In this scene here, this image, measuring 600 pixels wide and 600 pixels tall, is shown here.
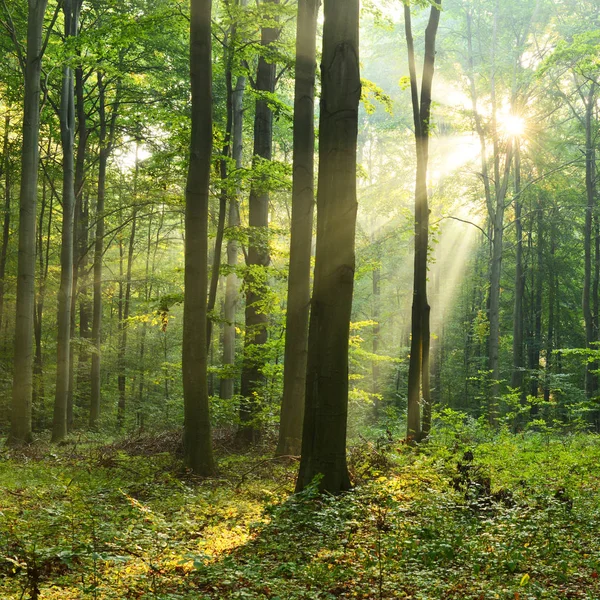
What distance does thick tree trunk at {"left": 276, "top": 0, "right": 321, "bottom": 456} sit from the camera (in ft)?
30.8

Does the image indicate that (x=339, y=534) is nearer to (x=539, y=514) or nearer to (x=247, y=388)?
(x=539, y=514)

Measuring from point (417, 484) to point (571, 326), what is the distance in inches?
1073

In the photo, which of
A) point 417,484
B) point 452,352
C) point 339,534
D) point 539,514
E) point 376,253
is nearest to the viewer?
point 339,534

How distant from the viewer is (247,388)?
11914 millimetres

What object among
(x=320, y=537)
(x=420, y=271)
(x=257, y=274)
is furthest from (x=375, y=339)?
(x=320, y=537)

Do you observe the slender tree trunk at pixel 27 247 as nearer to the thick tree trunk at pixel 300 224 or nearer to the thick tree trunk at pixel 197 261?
the thick tree trunk at pixel 197 261

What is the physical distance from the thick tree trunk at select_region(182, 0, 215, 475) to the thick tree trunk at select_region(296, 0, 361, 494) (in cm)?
249

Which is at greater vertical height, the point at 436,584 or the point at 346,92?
the point at 346,92

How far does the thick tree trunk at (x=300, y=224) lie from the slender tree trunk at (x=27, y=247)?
5806mm

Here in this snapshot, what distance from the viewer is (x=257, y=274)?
11656mm

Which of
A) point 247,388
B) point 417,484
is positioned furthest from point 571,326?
point 417,484

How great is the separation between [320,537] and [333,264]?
2.73 metres

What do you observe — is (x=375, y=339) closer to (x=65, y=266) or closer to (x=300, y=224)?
(x=65, y=266)

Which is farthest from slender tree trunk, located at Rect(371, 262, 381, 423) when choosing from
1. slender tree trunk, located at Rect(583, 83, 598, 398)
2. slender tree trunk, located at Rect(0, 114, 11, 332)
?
slender tree trunk, located at Rect(0, 114, 11, 332)
